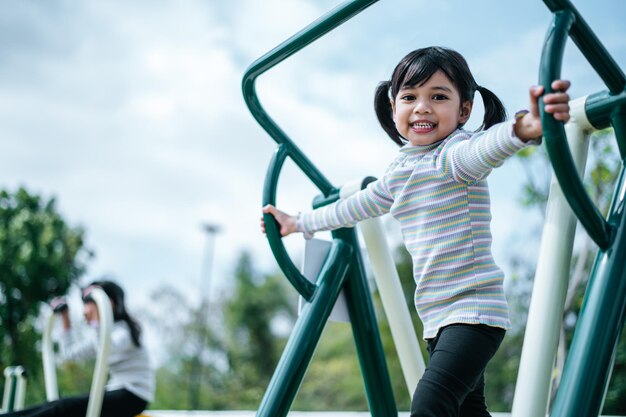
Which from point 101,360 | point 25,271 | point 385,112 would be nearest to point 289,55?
point 385,112

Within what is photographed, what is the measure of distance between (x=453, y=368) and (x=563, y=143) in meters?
0.37

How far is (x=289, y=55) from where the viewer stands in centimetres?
132

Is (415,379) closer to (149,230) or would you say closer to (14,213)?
(14,213)

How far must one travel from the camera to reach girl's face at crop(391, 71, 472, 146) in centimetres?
113

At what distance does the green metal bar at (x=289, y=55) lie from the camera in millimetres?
1196

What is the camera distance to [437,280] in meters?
1.10

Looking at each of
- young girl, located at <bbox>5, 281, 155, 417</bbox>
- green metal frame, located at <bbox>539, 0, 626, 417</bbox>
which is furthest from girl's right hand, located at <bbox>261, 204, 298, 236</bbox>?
young girl, located at <bbox>5, 281, 155, 417</bbox>

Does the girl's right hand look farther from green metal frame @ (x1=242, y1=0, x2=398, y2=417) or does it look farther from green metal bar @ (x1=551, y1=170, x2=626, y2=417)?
green metal bar @ (x1=551, y1=170, x2=626, y2=417)

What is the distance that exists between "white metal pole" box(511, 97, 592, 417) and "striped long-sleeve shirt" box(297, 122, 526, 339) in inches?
3.3

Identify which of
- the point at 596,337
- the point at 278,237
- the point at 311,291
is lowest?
the point at 596,337

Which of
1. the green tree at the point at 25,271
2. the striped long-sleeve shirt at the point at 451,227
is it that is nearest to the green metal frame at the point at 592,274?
the striped long-sleeve shirt at the point at 451,227

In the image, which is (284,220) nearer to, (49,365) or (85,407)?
(85,407)

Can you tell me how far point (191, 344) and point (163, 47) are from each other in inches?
293

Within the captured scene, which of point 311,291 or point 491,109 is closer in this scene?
point 491,109
